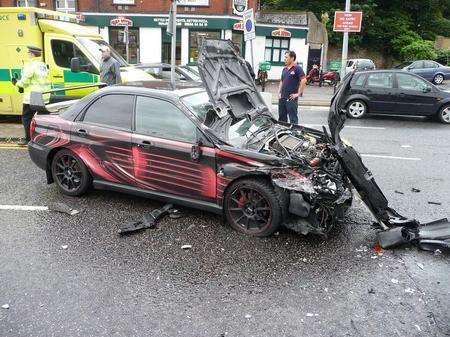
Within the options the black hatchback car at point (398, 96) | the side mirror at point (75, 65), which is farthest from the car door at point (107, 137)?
the black hatchback car at point (398, 96)

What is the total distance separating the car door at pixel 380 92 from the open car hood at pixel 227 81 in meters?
7.43

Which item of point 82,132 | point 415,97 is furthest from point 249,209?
point 415,97

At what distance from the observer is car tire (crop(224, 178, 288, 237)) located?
452 centimetres

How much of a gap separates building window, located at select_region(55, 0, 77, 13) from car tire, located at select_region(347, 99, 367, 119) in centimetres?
2083

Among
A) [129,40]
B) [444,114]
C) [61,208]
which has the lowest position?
[61,208]

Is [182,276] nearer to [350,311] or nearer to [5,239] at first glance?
[350,311]

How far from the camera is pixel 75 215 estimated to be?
5.30 metres

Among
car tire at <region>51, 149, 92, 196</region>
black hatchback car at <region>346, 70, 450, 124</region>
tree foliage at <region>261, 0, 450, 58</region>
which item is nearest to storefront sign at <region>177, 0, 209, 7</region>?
tree foliage at <region>261, 0, 450, 58</region>

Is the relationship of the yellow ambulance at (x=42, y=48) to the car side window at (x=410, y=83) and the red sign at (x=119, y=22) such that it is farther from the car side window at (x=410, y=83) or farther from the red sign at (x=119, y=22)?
the red sign at (x=119, y=22)

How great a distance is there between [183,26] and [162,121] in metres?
22.6

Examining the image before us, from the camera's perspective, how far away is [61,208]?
544 cm

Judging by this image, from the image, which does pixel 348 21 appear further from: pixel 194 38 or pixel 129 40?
pixel 129 40

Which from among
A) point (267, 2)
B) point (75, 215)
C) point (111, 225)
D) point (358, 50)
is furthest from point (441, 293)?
point (267, 2)

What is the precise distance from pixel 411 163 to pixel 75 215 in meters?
6.04
